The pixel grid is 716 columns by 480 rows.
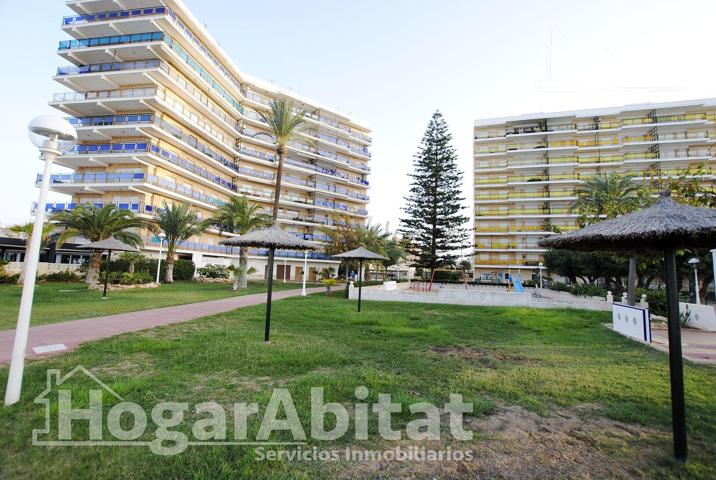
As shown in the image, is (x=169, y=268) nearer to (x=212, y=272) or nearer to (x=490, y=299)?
(x=212, y=272)

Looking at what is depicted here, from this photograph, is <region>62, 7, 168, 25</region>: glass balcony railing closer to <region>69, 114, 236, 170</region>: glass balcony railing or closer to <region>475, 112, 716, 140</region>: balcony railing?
<region>69, 114, 236, 170</region>: glass balcony railing

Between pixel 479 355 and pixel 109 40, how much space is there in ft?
123

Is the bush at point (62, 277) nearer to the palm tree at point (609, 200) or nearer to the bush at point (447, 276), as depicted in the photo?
the palm tree at point (609, 200)

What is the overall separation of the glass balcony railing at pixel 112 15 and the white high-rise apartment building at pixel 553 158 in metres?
39.9

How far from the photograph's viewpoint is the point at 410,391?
4152mm

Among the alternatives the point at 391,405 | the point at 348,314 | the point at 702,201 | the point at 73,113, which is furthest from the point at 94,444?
the point at 73,113

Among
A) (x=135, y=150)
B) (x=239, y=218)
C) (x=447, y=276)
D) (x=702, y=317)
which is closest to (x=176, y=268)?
(x=239, y=218)

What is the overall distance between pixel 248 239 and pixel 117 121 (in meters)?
29.0

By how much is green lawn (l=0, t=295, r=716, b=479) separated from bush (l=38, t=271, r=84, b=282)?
18700mm

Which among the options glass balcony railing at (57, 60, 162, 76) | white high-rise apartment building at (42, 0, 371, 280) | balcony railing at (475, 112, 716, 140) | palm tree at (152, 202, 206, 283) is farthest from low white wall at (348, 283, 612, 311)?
balcony railing at (475, 112, 716, 140)

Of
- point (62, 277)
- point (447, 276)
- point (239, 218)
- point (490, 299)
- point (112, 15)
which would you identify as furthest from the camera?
point (447, 276)

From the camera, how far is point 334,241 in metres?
27.8

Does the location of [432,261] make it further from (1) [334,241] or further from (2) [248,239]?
(2) [248,239]

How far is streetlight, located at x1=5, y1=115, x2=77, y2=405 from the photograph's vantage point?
3.35 metres
